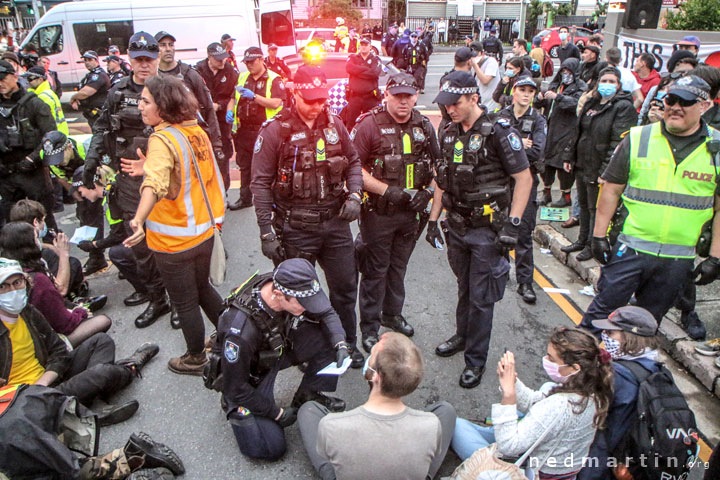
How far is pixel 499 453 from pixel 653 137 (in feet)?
7.06

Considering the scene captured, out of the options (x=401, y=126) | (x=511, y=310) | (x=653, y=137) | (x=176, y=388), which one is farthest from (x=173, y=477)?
(x=653, y=137)

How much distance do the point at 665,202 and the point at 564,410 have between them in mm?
1622

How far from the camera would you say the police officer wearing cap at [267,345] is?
2854mm

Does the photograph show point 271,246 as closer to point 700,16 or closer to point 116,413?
point 116,413

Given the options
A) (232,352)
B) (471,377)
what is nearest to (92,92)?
(232,352)

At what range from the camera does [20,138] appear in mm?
5262

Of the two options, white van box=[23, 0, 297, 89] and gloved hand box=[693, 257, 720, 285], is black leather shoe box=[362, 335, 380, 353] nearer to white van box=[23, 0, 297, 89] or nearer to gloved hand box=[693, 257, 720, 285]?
gloved hand box=[693, 257, 720, 285]

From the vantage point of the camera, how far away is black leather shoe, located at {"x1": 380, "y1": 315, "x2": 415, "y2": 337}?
14.3 feet

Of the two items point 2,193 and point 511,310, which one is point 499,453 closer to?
point 511,310

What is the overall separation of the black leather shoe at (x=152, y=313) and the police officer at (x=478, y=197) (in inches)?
101

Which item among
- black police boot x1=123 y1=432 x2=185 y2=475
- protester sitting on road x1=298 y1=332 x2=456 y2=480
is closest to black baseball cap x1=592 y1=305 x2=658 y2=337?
protester sitting on road x1=298 y1=332 x2=456 y2=480

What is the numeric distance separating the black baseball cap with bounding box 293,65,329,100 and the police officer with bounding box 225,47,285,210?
10.9ft

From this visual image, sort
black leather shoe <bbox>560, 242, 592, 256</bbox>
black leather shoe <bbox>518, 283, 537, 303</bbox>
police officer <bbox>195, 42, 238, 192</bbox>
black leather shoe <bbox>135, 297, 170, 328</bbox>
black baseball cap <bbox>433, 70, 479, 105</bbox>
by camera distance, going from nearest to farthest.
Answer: black baseball cap <bbox>433, 70, 479, 105</bbox>, black leather shoe <bbox>135, 297, 170, 328</bbox>, black leather shoe <bbox>518, 283, 537, 303</bbox>, black leather shoe <bbox>560, 242, 592, 256</bbox>, police officer <bbox>195, 42, 238, 192</bbox>

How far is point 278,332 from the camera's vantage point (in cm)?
300
